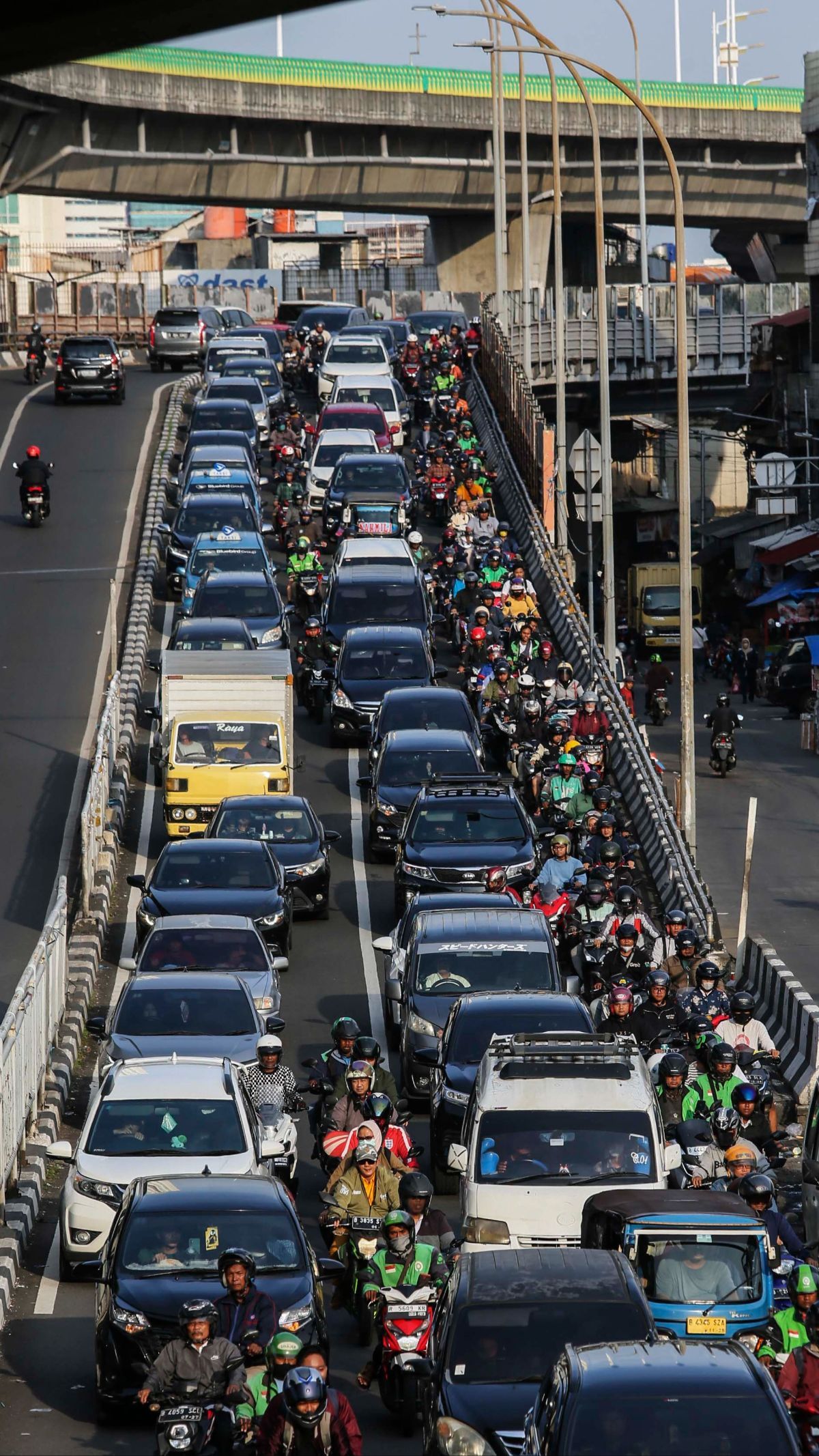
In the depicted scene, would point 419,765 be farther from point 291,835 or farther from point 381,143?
point 381,143

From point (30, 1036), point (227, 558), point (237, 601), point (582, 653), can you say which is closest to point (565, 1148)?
point (30, 1036)

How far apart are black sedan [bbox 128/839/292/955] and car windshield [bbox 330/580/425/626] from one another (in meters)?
12.3

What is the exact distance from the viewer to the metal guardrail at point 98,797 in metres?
26.5

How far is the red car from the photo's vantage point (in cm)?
5325

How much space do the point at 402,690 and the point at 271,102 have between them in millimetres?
53465

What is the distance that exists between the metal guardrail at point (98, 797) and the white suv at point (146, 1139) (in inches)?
393

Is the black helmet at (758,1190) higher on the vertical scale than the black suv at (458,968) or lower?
higher

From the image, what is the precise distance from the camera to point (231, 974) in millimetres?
20125

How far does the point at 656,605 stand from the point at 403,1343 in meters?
50.1

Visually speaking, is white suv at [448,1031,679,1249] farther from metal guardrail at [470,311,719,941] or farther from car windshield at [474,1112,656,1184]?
metal guardrail at [470,311,719,941]

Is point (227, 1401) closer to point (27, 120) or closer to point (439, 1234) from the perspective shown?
point (439, 1234)

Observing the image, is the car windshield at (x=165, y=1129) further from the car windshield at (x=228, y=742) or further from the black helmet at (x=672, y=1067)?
the car windshield at (x=228, y=742)

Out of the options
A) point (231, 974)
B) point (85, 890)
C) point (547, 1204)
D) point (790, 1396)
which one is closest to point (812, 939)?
point (85, 890)

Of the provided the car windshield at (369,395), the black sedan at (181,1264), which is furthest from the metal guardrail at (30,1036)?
the car windshield at (369,395)
